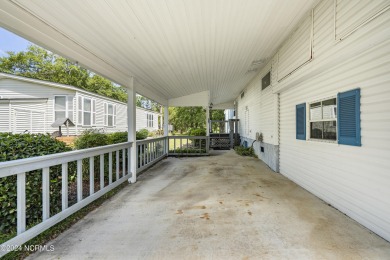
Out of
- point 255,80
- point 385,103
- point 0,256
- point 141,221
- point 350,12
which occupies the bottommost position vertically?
point 141,221

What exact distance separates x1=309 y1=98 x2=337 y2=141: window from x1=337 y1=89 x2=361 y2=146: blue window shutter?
0.85ft

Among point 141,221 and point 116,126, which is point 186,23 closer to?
point 141,221

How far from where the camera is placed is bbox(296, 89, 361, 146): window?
2.89 metres

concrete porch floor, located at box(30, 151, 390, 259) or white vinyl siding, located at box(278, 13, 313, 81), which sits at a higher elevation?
white vinyl siding, located at box(278, 13, 313, 81)

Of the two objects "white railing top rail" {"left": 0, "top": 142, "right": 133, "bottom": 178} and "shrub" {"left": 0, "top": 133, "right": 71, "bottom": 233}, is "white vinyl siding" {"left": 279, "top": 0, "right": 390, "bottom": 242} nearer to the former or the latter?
"white railing top rail" {"left": 0, "top": 142, "right": 133, "bottom": 178}

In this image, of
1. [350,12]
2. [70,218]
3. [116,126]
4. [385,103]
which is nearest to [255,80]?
[350,12]

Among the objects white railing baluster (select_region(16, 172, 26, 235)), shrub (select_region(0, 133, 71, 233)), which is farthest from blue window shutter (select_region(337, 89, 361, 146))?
shrub (select_region(0, 133, 71, 233))

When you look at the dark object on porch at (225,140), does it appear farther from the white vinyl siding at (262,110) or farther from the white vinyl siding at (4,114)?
the white vinyl siding at (4,114)

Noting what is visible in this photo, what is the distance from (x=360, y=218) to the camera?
2.81 m

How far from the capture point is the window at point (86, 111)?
457 inches

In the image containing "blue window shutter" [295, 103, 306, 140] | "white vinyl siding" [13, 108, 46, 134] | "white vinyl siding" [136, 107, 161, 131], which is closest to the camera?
"blue window shutter" [295, 103, 306, 140]

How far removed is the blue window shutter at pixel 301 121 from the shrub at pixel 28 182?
480 cm

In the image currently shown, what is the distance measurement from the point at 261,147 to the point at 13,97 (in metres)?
13.1

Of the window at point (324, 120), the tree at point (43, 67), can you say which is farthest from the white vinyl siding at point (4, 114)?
the window at point (324, 120)
